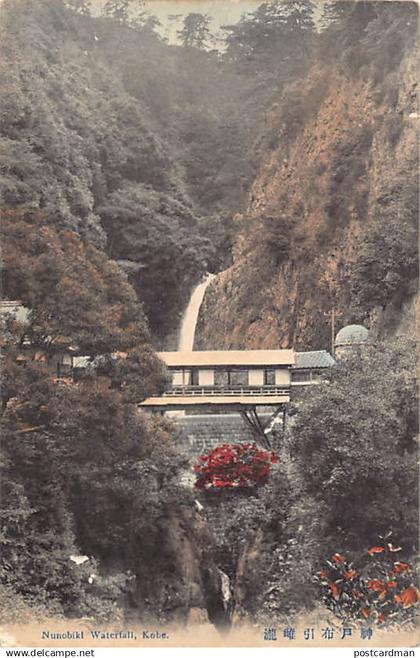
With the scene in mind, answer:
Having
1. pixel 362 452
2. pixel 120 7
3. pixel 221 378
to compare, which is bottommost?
pixel 362 452

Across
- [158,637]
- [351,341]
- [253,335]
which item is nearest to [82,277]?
[253,335]

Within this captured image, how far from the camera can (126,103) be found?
1236cm

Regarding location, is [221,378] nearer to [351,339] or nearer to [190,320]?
[190,320]

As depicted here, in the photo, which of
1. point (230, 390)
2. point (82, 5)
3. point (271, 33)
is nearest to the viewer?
point (230, 390)

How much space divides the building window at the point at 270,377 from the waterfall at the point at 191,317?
79cm

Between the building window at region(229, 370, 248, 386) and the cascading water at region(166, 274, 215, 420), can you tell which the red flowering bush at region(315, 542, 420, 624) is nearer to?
the cascading water at region(166, 274, 215, 420)

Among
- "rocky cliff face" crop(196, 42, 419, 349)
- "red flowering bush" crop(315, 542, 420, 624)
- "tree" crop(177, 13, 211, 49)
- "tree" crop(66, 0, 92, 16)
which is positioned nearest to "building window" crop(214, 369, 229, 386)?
"rocky cliff face" crop(196, 42, 419, 349)

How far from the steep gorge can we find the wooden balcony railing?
18.0 inches

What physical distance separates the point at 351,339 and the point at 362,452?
1193 mm

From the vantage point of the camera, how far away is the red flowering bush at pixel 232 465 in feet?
37.6

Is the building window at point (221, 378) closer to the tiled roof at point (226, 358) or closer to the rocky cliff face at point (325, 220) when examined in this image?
the tiled roof at point (226, 358)

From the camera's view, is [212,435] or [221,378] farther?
[221,378]

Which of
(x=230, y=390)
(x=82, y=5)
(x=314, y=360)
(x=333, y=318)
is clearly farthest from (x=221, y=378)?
(x=82, y=5)

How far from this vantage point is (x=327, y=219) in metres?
12.2
